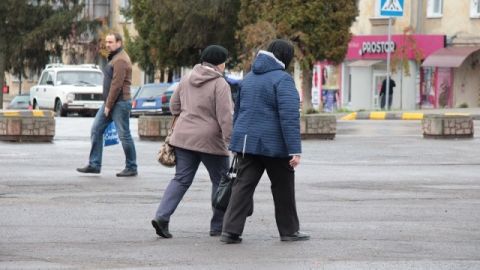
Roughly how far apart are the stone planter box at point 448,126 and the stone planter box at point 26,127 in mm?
6803

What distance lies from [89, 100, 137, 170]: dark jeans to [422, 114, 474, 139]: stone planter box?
358 inches

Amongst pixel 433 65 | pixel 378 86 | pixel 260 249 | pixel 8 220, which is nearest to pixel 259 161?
pixel 260 249

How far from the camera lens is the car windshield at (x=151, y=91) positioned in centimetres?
4231

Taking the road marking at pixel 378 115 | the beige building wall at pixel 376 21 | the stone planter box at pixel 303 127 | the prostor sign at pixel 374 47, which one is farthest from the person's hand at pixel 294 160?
the prostor sign at pixel 374 47

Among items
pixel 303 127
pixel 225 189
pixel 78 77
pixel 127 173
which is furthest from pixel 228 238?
pixel 78 77

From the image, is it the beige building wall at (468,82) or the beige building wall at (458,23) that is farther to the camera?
the beige building wall at (458,23)

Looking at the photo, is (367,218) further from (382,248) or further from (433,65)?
(433,65)

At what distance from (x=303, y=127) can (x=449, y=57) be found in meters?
27.3

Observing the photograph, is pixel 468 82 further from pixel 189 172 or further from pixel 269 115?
pixel 269 115

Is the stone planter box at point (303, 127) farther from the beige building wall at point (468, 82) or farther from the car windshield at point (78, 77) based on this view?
the beige building wall at point (468, 82)

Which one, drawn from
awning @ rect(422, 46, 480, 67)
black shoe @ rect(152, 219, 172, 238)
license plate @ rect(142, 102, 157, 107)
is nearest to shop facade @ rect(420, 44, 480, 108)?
awning @ rect(422, 46, 480, 67)

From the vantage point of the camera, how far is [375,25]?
54375 mm

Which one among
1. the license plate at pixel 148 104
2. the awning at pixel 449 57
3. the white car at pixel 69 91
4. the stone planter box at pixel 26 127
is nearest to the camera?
the stone planter box at pixel 26 127

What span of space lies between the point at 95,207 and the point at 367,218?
2.64 metres
